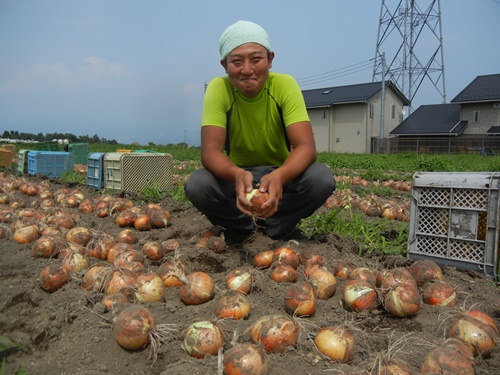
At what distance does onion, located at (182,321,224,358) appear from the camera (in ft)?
4.78

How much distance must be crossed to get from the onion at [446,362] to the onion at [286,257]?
1.10 metres

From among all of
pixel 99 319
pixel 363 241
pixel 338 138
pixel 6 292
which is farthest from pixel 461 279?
pixel 338 138

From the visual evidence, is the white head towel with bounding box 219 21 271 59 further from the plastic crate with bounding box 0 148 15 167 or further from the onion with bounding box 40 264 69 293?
the plastic crate with bounding box 0 148 15 167

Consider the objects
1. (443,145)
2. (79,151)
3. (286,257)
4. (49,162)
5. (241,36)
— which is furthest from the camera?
(443,145)

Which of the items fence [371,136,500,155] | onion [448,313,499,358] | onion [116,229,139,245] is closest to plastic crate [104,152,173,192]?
onion [116,229,139,245]

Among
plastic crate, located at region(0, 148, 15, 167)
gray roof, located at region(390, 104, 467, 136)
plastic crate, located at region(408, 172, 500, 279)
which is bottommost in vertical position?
plastic crate, located at region(408, 172, 500, 279)

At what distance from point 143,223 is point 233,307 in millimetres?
2028

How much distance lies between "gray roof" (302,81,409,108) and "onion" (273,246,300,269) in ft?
85.5

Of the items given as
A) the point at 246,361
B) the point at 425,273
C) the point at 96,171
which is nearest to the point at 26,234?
the point at 246,361

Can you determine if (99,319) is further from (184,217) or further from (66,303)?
(184,217)

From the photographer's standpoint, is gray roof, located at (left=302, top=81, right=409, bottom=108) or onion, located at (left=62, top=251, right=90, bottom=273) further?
gray roof, located at (left=302, top=81, right=409, bottom=108)

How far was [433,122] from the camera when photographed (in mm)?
28031

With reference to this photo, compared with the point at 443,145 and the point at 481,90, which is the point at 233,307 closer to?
the point at 443,145

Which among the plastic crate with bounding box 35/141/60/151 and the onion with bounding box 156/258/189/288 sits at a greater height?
the plastic crate with bounding box 35/141/60/151
